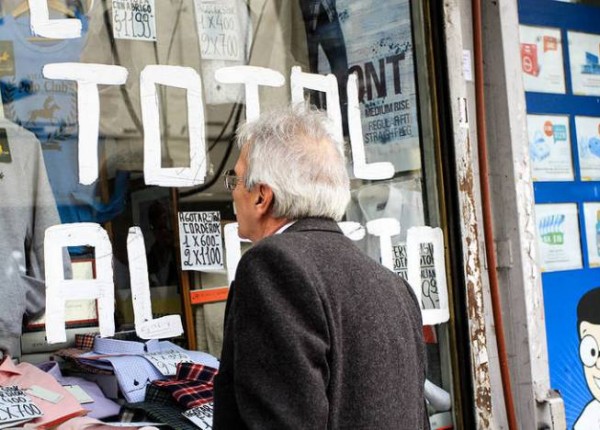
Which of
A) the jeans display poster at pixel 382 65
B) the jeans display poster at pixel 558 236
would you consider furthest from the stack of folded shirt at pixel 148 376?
the jeans display poster at pixel 558 236

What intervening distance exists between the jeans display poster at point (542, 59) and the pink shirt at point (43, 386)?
2778 millimetres

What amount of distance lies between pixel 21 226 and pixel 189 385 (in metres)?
0.80

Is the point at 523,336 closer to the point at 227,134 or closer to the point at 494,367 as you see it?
the point at 494,367

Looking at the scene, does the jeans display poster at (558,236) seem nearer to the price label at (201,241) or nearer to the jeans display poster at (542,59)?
the jeans display poster at (542,59)

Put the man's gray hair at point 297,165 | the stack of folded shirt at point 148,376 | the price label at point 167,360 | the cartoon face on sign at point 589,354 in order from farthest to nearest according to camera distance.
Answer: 1. the cartoon face on sign at point 589,354
2. the price label at point 167,360
3. the stack of folded shirt at point 148,376
4. the man's gray hair at point 297,165

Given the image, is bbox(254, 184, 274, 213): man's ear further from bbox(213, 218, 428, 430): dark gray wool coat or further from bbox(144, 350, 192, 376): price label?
bbox(144, 350, 192, 376): price label

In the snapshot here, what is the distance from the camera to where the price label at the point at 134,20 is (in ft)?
11.5

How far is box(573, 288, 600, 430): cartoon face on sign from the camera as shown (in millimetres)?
4586

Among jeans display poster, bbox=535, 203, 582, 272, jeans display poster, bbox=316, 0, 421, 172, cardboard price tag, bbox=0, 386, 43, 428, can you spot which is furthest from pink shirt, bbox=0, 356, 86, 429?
jeans display poster, bbox=535, 203, 582, 272

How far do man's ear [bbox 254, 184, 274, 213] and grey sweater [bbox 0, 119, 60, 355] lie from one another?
4.36 ft

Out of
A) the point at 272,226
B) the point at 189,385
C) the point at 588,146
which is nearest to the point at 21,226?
the point at 189,385

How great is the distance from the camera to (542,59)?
477 centimetres

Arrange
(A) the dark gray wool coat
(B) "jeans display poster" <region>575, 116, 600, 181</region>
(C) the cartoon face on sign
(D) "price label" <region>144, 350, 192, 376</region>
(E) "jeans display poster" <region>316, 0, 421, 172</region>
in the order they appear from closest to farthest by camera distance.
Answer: (A) the dark gray wool coat < (D) "price label" <region>144, 350, 192, 376</region> < (E) "jeans display poster" <region>316, 0, 421, 172</region> < (C) the cartoon face on sign < (B) "jeans display poster" <region>575, 116, 600, 181</region>

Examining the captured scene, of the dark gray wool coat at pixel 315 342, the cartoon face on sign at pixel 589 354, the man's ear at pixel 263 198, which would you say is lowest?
the cartoon face on sign at pixel 589 354
